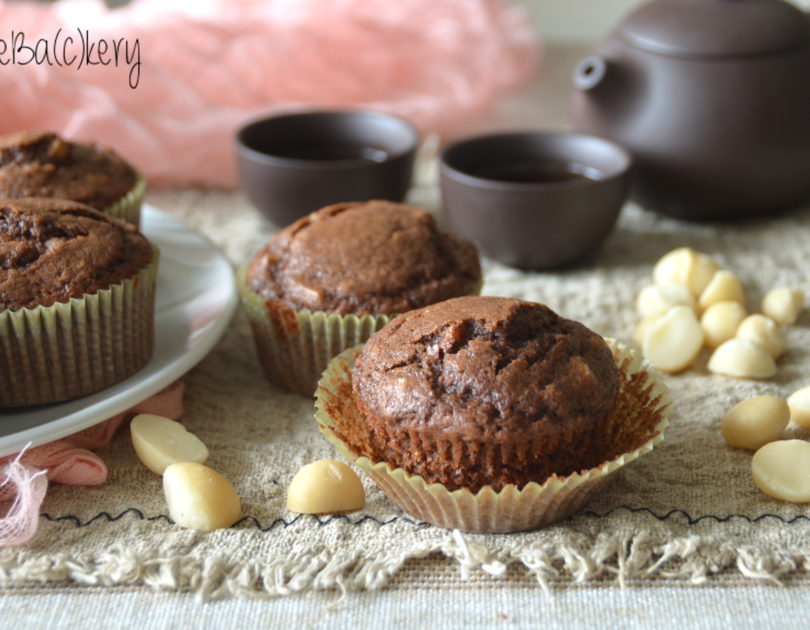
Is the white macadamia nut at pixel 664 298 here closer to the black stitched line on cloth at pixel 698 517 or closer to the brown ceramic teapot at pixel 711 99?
the brown ceramic teapot at pixel 711 99

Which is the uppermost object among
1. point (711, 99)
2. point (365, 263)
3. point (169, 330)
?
point (711, 99)

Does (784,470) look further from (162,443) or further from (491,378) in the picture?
(162,443)

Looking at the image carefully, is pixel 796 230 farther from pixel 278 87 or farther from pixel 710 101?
pixel 278 87

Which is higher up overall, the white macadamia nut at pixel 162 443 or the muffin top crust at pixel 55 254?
the muffin top crust at pixel 55 254

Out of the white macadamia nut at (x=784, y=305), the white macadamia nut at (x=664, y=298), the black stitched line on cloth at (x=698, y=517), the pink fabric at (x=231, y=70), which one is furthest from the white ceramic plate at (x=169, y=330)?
the white macadamia nut at (x=784, y=305)

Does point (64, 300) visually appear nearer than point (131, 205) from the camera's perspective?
Yes

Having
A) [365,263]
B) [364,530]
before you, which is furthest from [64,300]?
[364,530]

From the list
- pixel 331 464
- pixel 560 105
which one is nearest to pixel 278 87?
pixel 560 105
